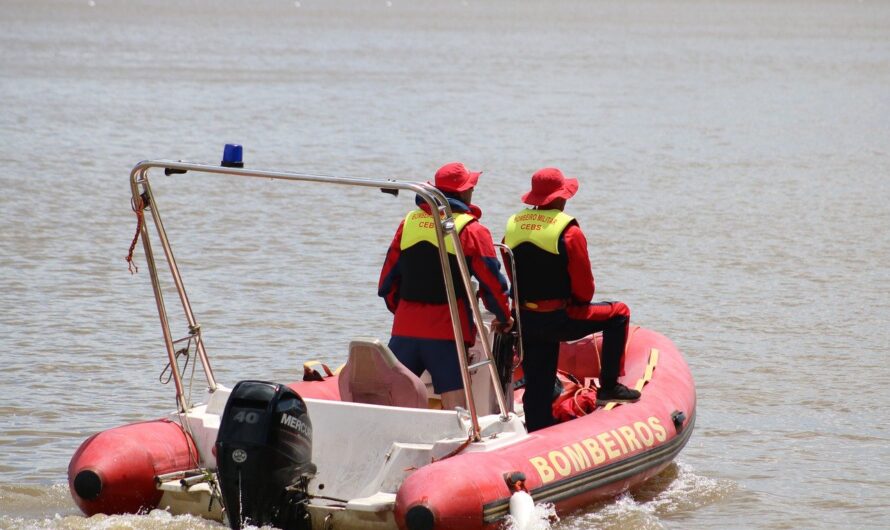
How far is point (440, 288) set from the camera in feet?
19.7

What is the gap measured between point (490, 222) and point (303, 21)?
50.7 metres

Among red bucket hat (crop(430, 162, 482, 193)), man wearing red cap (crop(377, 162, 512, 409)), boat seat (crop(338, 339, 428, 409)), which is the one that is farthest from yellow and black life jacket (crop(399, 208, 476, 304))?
boat seat (crop(338, 339, 428, 409))

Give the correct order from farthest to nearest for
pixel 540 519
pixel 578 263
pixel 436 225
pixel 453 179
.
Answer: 1. pixel 578 263
2. pixel 453 179
3. pixel 540 519
4. pixel 436 225

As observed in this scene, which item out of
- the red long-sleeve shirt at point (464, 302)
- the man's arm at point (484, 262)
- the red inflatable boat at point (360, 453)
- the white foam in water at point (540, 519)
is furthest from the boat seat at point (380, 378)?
the white foam in water at point (540, 519)

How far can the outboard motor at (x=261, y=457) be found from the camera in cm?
532

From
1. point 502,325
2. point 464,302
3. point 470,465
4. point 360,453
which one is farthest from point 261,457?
point 502,325

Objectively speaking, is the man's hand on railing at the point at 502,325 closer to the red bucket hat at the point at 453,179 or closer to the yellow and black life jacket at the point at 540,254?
the yellow and black life jacket at the point at 540,254

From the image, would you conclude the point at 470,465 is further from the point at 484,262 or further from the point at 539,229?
the point at 539,229

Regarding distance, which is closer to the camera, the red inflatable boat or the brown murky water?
the red inflatable boat

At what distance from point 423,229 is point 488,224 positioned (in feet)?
27.8

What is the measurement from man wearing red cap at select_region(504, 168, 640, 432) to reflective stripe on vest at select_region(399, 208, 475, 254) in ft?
1.33

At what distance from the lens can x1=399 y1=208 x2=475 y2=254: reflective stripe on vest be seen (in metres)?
5.93

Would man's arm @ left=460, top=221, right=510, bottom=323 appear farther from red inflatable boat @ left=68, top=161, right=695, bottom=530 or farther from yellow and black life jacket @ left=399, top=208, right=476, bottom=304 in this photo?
red inflatable boat @ left=68, top=161, right=695, bottom=530

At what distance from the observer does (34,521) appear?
19.9 feet
